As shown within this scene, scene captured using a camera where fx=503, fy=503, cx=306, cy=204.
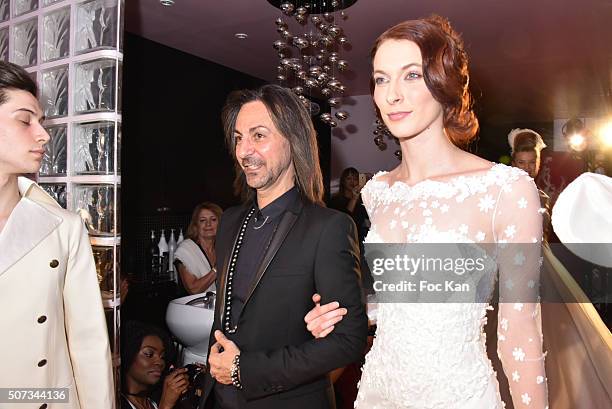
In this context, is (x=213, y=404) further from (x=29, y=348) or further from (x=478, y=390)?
(x=478, y=390)

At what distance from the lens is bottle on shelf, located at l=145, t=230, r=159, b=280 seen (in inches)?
208

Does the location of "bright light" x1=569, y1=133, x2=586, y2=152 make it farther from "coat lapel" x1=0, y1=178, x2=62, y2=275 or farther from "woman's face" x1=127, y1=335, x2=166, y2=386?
"coat lapel" x1=0, y1=178, x2=62, y2=275

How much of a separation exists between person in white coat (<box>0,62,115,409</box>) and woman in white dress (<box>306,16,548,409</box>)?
729 millimetres

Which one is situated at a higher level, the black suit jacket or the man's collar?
the man's collar

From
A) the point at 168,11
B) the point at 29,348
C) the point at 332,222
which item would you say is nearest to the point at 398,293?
the point at 332,222

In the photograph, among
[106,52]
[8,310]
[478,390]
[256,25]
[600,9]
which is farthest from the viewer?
[256,25]

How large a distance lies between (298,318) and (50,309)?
2.39 feet

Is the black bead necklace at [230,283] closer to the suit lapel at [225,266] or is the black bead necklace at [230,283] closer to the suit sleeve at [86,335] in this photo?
the suit lapel at [225,266]

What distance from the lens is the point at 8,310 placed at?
140cm

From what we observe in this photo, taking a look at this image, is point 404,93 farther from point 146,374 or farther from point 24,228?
point 146,374

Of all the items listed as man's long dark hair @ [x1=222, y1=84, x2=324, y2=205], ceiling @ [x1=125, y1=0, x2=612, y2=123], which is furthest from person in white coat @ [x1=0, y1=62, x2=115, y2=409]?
ceiling @ [x1=125, y1=0, x2=612, y2=123]

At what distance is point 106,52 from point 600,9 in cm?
451

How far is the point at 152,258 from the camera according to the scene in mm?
5340

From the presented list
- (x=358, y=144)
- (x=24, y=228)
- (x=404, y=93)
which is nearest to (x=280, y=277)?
(x=404, y=93)
